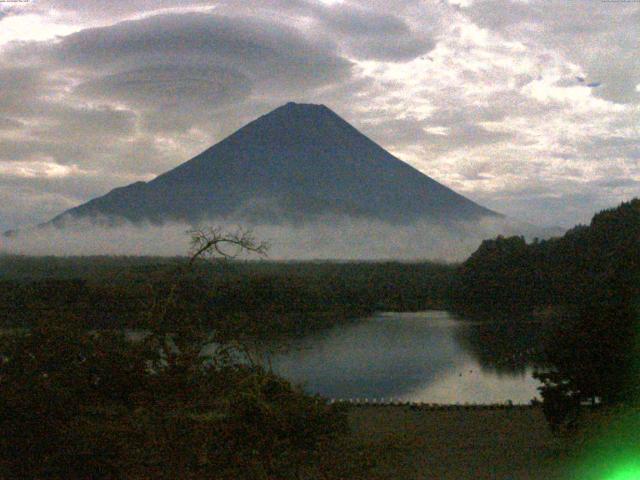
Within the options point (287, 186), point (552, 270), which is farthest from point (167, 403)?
point (287, 186)

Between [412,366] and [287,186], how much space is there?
52.9 metres

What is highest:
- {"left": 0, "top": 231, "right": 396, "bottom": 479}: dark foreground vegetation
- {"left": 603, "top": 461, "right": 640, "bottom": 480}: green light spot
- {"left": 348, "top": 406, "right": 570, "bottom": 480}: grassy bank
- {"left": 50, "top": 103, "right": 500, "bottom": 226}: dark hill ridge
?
{"left": 50, "top": 103, "right": 500, "bottom": 226}: dark hill ridge

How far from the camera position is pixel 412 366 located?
21969 mm


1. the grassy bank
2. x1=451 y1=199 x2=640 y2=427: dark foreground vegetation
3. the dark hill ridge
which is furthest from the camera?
the dark hill ridge

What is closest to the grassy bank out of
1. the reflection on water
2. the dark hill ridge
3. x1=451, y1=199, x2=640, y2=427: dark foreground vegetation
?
the reflection on water

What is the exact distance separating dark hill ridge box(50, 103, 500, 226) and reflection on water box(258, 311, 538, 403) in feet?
115

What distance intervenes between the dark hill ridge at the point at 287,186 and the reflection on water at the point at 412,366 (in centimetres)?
3513

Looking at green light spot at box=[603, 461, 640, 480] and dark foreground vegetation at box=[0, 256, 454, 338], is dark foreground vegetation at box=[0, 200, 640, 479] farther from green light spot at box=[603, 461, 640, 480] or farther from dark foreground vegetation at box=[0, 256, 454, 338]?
→ green light spot at box=[603, 461, 640, 480]

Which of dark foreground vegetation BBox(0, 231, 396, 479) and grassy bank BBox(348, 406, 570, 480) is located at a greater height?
dark foreground vegetation BBox(0, 231, 396, 479)

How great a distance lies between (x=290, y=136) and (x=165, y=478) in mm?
78915

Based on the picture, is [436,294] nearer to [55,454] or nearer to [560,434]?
[560,434]

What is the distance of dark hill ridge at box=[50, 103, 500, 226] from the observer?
6719 cm

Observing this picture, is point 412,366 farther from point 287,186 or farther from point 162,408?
point 287,186

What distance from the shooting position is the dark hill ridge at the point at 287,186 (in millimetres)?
67188
